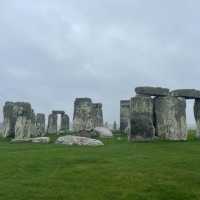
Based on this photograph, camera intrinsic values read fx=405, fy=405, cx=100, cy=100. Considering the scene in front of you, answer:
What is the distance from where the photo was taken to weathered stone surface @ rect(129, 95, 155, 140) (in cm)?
2158

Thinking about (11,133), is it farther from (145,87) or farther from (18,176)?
(18,176)

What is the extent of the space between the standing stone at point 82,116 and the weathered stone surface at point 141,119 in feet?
33.8

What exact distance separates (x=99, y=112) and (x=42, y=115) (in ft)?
19.6

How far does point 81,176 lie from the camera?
10.9 metres

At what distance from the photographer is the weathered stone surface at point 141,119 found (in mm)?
21578

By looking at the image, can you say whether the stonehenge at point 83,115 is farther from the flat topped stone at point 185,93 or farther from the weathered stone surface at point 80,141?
the weathered stone surface at point 80,141

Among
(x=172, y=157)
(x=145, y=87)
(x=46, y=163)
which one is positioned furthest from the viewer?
(x=145, y=87)

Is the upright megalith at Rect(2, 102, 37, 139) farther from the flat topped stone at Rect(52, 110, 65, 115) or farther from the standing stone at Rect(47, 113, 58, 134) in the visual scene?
the flat topped stone at Rect(52, 110, 65, 115)

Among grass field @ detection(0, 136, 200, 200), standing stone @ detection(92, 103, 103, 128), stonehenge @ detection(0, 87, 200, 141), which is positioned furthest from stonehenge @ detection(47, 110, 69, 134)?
grass field @ detection(0, 136, 200, 200)

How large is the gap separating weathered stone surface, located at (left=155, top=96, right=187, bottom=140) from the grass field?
24.6 feet

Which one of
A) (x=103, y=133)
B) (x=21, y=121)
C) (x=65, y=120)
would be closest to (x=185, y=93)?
(x=103, y=133)

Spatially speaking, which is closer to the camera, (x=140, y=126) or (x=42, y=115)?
(x=140, y=126)

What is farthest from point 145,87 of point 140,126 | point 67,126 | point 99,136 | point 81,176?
point 67,126

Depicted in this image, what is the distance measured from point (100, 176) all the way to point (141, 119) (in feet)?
36.8
